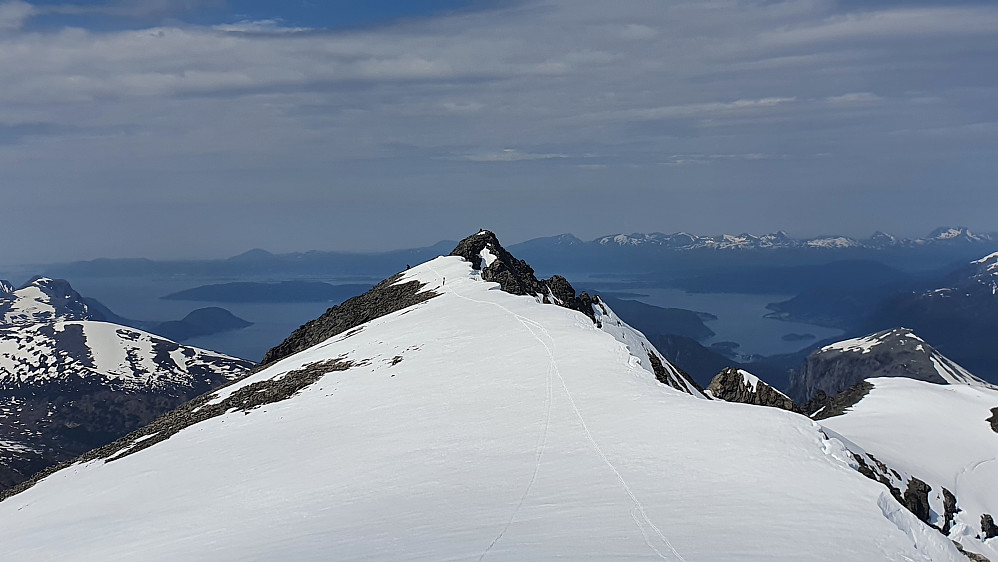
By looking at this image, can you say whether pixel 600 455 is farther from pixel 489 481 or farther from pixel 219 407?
pixel 219 407

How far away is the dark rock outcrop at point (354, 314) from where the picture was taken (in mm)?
65125

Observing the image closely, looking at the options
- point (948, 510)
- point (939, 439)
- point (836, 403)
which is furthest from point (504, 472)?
point (836, 403)

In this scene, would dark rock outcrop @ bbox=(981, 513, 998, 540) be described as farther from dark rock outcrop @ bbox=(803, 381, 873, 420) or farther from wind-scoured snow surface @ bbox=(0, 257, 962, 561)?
dark rock outcrop @ bbox=(803, 381, 873, 420)

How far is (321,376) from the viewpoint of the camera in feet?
140

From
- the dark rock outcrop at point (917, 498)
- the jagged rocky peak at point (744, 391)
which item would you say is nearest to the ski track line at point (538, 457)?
the dark rock outcrop at point (917, 498)

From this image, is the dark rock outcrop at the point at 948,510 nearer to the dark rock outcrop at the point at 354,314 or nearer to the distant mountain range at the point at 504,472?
the distant mountain range at the point at 504,472

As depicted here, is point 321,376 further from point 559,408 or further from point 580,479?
point 580,479

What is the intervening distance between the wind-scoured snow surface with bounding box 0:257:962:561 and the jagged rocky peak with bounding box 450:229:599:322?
2598 cm

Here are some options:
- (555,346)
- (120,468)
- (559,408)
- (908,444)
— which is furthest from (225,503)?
(908,444)

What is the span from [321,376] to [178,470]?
12.5 metres

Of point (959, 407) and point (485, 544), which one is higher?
point (485, 544)

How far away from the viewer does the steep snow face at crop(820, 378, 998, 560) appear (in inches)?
1340

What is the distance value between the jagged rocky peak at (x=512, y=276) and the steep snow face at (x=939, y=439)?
23.4 metres

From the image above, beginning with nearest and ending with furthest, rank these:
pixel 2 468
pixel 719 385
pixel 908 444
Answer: pixel 908 444 < pixel 719 385 < pixel 2 468
